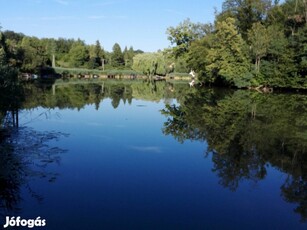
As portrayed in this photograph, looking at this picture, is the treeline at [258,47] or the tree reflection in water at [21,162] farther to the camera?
the treeline at [258,47]

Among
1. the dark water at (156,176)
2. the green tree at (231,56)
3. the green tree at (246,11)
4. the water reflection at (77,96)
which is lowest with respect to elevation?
the dark water at (156,176)

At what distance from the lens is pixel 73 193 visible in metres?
6.22

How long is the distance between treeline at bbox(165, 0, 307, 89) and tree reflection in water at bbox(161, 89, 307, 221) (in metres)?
17.7

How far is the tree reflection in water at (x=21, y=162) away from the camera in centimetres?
590

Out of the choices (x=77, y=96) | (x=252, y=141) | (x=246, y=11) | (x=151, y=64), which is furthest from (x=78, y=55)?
(x=252, y=141)

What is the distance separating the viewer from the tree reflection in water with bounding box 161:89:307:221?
298 inches

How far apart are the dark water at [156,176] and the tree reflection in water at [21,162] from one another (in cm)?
2

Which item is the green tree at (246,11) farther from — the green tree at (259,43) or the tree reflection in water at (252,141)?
the tree reflection in water at (252,141)

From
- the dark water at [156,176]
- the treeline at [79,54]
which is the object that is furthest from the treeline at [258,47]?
the treeline at [79,54]

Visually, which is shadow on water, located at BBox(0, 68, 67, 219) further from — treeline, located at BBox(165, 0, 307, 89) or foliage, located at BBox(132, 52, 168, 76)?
foliage, located at BBox(132, 52, 168, 76)

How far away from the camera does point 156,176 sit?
24.7 ft

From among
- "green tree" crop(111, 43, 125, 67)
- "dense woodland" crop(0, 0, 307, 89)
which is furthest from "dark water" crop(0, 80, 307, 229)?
"green tree" crop(111, 43, 125, 67)

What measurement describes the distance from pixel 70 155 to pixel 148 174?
2.62 m

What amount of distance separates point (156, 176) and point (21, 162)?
3.20 meters
